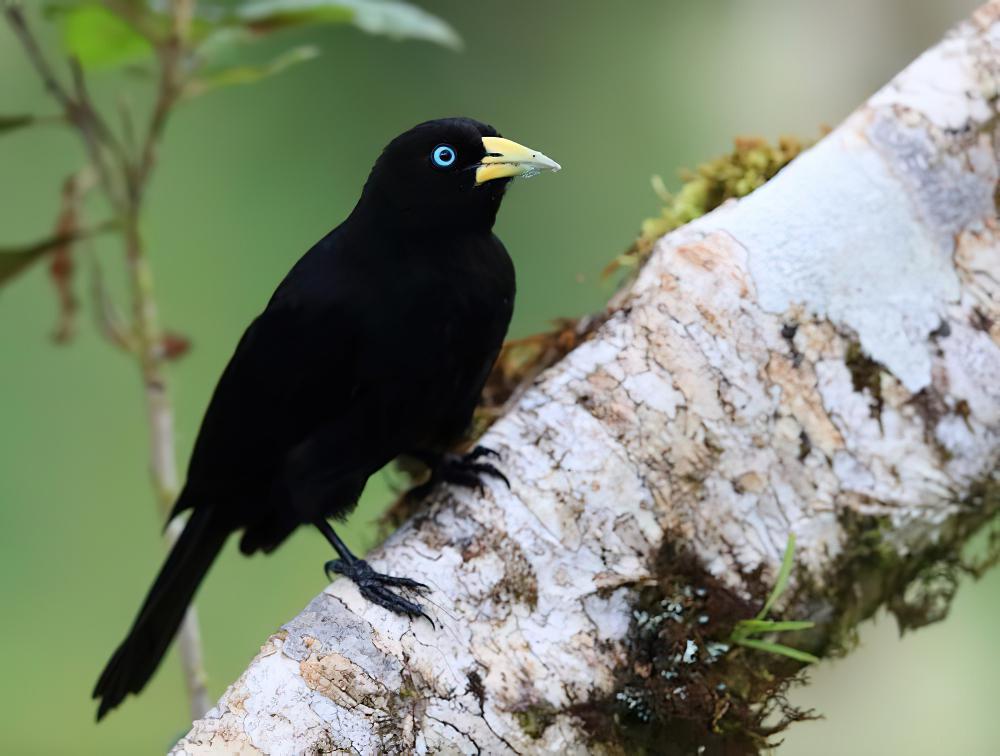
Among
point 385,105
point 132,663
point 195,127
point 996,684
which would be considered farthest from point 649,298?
point 195,127

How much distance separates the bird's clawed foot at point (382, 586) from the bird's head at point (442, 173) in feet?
2.55

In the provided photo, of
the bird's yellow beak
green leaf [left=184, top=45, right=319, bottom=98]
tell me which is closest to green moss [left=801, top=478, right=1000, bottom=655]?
the bird's yellow beak

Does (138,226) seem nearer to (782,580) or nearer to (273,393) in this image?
(273,393)

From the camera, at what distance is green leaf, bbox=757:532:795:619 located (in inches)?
85.2

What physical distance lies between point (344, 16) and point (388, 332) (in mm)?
771

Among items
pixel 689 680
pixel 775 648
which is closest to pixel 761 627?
pixel 775 648

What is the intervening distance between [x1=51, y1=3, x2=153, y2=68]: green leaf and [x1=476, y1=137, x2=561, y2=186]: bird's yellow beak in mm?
883

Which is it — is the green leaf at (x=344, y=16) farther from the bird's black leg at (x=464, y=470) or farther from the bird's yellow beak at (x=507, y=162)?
the bird's black leg at (x=464, y=470)

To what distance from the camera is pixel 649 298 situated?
2342 millimetres

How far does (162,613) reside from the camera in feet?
Answer: 9.54

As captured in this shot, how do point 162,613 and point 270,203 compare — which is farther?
point 270,203

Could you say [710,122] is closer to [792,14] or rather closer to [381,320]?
[792,14]

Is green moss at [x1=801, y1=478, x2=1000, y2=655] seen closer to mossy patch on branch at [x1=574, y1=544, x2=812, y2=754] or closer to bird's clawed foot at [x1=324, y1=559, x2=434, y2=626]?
mossy patch on branch at [x1=574, y1=544, x2=812, y2=754]

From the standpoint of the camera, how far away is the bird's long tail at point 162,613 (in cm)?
289
